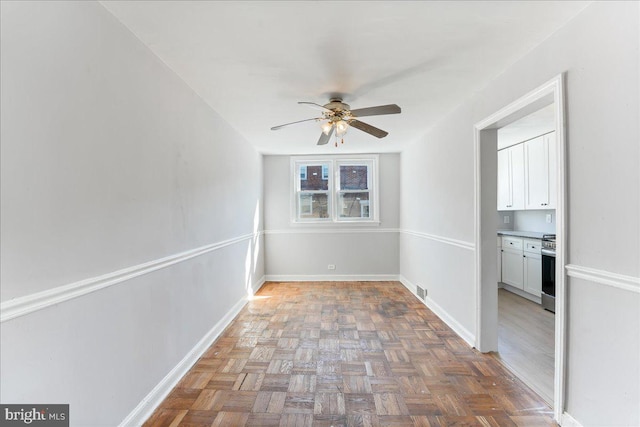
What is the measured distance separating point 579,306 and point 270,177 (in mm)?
4636

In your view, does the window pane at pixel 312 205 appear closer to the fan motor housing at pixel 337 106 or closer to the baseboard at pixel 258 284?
the baseboard at pixel 258 284

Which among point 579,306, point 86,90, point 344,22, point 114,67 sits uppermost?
point 344,22

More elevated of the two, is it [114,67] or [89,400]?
[114,67]

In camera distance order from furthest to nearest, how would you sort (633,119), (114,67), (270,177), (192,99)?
(270,177) < (192,99) < (114,67) < (633,119)

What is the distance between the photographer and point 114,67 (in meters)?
1.62

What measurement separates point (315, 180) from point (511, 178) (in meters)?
3.20

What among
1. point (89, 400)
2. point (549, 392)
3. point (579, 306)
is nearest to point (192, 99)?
point (89, 400)

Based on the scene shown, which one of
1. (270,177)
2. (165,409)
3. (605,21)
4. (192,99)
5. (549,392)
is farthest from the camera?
(270,177)

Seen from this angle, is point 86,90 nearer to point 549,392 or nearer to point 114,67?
point 114,67

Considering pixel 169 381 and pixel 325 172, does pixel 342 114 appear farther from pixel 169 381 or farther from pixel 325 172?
pixel 325 172

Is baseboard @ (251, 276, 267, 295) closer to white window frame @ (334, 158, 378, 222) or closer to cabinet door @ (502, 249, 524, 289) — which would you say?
white window frame @ (334, 158, 378, 222)

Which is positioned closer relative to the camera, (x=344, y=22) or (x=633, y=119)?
(x=633, y=119)

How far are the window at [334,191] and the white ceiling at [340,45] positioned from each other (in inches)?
102

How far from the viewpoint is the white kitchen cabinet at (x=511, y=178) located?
4.58m
